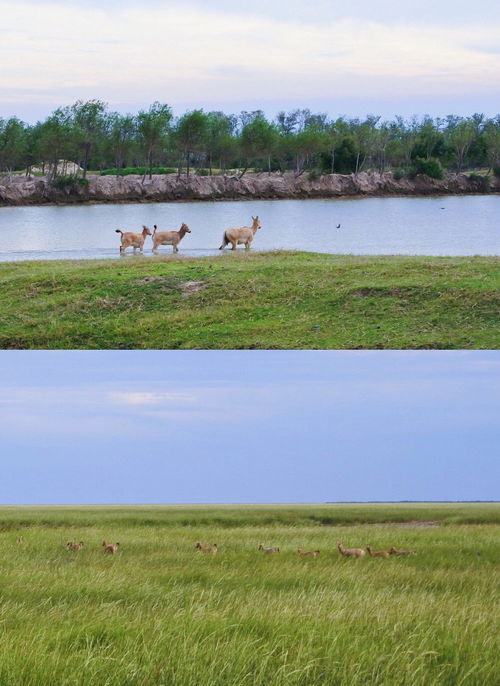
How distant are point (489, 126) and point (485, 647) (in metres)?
97.4

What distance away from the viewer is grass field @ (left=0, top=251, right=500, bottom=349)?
14.4 meters

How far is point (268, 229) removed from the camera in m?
34.9

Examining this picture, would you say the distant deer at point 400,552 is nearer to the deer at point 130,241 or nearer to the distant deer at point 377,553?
the distant deer at point 377,553

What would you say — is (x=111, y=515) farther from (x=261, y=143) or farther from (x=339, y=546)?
(x=261, y=143)

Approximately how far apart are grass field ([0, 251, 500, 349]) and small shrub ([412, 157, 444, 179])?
65.6 m

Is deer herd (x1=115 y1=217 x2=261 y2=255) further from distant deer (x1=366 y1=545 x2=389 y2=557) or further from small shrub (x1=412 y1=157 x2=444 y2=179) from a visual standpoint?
small shrub (x1=412 y1=157 x2=444 y2=179)

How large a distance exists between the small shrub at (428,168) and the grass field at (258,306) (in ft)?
215

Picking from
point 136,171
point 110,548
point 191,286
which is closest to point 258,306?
point 191,286

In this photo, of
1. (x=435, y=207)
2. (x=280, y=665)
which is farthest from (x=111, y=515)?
(x=435, y=207)

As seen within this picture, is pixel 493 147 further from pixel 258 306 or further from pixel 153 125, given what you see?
pixel 258 306

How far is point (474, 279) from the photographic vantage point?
1655 cm

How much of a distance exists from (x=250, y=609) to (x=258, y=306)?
435 inches

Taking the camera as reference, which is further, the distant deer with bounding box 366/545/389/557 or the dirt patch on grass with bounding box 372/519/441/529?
the dirt patch on grass with bounding box 372/519/441/529

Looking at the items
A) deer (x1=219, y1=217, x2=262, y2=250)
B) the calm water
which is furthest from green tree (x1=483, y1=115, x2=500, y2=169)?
deer (x1=219, y1=217, x2=262, y2=250)
